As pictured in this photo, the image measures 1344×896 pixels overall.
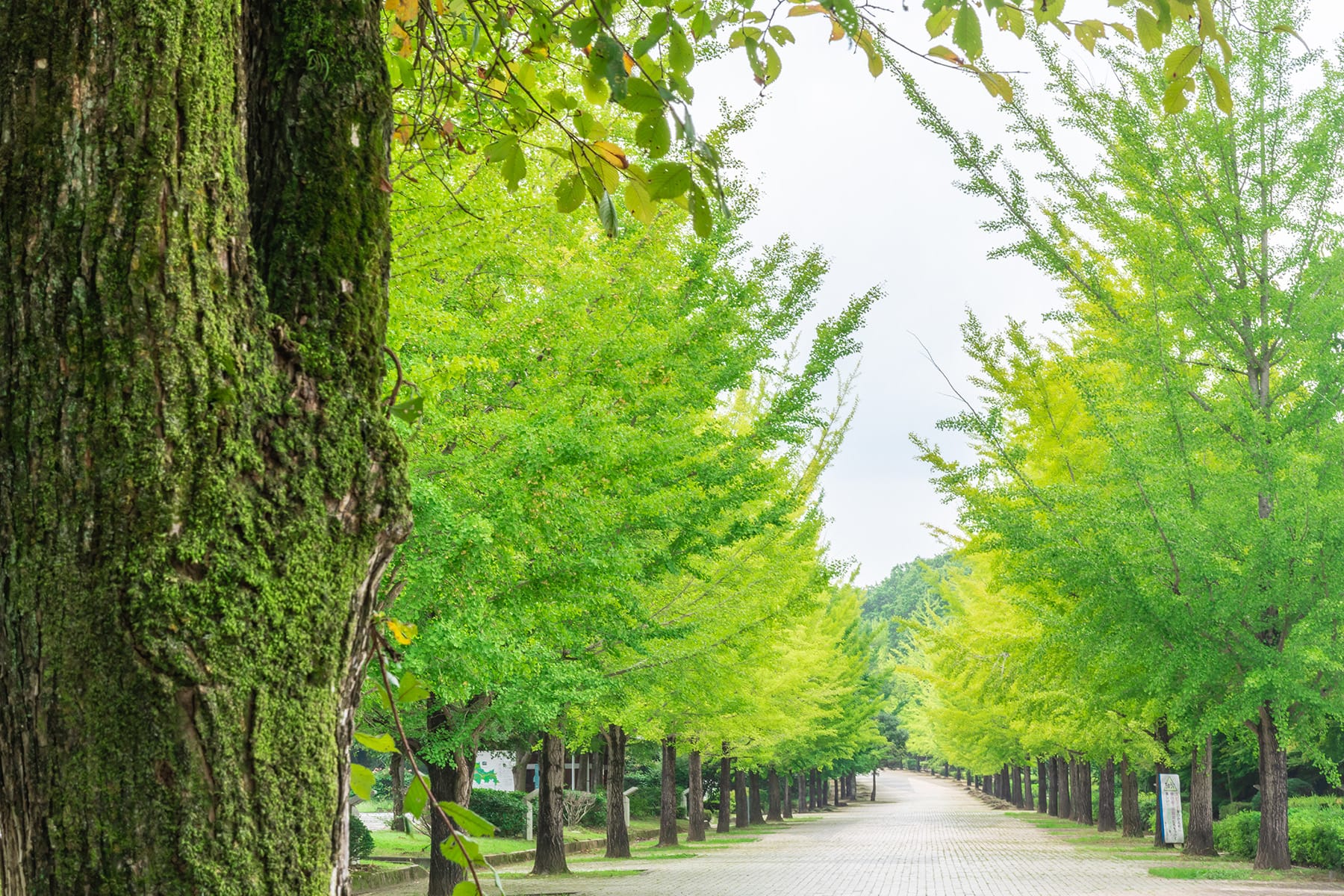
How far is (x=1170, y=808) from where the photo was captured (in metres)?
22.1

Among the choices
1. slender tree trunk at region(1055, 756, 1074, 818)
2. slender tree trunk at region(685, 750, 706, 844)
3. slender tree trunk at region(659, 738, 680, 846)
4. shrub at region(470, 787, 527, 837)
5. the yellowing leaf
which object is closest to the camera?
the yellowing leaf

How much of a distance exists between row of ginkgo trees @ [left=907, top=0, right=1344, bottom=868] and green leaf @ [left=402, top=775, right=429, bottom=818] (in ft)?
40.4

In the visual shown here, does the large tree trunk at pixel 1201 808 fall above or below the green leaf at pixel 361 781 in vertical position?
below

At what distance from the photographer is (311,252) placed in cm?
179

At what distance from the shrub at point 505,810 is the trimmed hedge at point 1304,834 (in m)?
15.9

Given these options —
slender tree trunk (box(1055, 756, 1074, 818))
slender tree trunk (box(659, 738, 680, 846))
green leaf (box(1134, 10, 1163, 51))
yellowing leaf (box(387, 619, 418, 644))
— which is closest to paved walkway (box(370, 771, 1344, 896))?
slender tree trunk (box(659, 738, 680, 846))

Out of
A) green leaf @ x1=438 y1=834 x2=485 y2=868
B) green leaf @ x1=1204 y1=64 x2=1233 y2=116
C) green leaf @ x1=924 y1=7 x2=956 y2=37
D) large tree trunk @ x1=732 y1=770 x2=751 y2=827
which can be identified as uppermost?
green leaf @ x1=924 y1=7 x2=956 y2=37

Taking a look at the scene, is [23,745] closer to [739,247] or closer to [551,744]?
[739,247]

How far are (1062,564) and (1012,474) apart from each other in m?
2.03

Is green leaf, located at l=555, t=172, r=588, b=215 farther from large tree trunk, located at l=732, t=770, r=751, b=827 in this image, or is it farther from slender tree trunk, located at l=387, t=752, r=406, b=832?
large tree trunk, located at l=732, t=770, r=751, b=827

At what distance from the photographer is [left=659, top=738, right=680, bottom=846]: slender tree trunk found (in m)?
26.2

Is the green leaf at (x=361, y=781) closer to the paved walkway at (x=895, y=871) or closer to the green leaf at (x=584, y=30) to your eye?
the green leaf at (x=584, y=30)

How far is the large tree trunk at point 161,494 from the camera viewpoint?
143cm

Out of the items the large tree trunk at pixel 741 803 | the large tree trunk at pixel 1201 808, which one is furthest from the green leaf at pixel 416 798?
the large tree trunk at pixel 741 803
